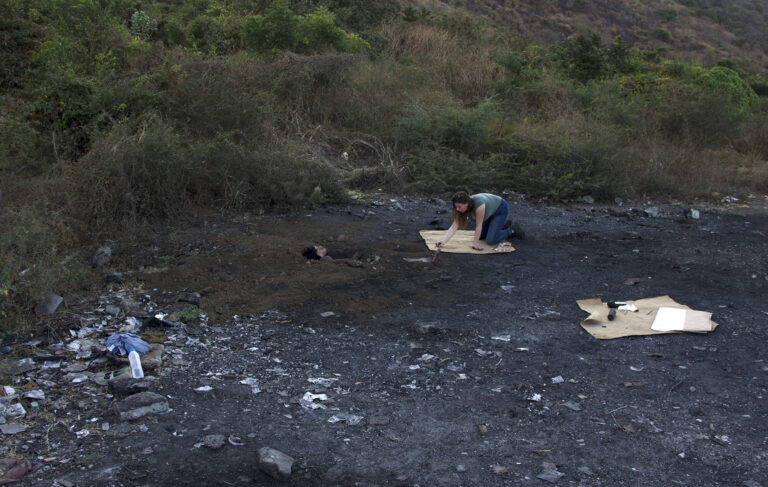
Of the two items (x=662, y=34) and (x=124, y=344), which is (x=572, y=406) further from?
(x=662, y=34)

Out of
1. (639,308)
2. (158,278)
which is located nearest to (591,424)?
(639,308)

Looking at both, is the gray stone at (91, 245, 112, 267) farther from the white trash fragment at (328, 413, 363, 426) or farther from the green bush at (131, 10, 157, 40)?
the green bush at (131, 10, 157, 40)

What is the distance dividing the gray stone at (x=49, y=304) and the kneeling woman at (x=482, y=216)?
373 centimetres

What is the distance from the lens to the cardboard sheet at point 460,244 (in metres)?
6.99

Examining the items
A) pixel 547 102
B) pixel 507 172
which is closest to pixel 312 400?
pixel 507 172

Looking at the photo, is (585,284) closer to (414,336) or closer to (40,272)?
(414,336)

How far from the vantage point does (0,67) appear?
30.8 feet

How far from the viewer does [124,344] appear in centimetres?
411

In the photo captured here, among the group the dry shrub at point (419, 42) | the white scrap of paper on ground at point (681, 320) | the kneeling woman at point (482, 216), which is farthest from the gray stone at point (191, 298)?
the dry shrub at point (419, 42)

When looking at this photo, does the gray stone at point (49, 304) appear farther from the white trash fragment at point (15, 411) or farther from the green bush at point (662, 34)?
the green bush at point (662, 34)

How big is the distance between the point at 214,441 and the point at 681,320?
12.3 ft

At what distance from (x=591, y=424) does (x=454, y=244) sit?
12.6 ft

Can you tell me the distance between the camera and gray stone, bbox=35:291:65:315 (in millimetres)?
4598

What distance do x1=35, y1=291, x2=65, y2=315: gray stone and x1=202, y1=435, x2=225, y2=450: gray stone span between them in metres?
2.13
